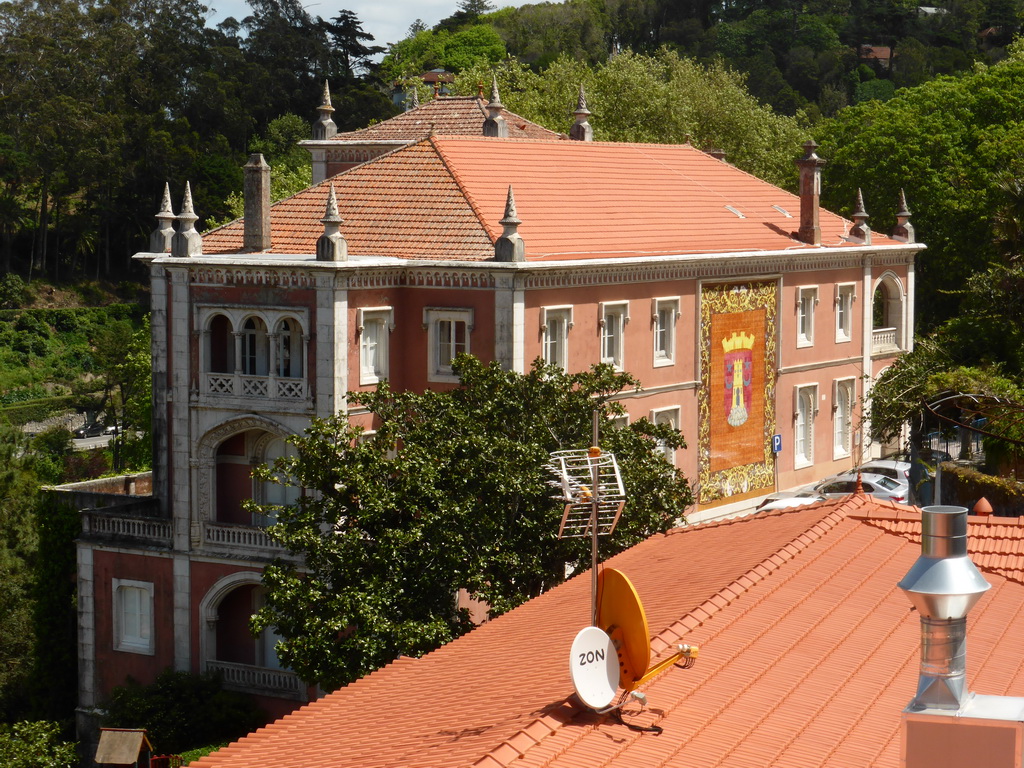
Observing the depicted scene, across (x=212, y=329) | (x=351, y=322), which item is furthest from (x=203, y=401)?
(x=351, y=322)

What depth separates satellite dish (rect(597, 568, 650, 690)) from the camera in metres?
14.9

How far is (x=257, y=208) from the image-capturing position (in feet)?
129

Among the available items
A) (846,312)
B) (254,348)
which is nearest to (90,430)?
(846,312)

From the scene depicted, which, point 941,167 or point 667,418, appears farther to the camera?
point 941,167

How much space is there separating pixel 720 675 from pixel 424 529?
40.4 ft

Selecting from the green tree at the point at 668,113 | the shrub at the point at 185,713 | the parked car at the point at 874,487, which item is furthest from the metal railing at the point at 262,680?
the green tree at the point at 668,113

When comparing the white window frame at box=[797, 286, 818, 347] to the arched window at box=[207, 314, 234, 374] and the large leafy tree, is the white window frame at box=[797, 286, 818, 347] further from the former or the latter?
the large leafy tree

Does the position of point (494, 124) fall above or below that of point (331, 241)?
above

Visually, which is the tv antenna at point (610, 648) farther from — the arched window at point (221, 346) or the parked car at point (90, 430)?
the parked car at point (90, 430)

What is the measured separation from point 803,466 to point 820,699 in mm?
33250

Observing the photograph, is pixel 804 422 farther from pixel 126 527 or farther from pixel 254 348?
pixel 126 527

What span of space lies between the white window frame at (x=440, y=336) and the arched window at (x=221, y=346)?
448cm

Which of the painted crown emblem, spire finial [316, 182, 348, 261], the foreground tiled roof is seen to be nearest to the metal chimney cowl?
the foreground tiled roof

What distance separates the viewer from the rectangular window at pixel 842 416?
1957 inches
